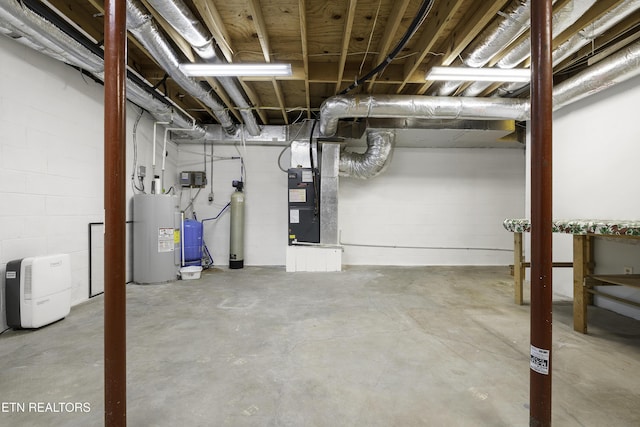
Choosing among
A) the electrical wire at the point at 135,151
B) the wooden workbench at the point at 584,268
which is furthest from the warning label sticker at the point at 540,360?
the electrical wire at the point at 135,151

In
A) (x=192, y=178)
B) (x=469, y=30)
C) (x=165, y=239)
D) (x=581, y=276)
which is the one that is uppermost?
(x=469, y=30)

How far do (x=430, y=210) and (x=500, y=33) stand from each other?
3491 millimetres

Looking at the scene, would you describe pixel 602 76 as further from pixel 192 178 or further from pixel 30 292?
pixel 192 178

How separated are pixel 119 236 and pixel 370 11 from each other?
8.24ft

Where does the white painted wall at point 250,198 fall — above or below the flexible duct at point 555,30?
below

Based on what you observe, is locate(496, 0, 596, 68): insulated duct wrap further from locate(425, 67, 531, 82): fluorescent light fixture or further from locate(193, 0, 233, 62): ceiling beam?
locate(193, 0, 233, 62): ceiling beam

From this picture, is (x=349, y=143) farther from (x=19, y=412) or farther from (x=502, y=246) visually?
(x=19, y=412)

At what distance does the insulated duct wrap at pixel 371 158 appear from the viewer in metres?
4.60

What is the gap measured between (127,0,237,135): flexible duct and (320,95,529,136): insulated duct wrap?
5.03 feet

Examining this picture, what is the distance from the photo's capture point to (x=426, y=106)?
355 cm

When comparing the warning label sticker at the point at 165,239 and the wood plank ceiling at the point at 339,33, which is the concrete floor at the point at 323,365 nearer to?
the warning label sticker at the point at 165,239

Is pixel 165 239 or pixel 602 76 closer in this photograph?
pixel 602 76

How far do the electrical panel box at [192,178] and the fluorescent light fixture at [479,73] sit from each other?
3.91 meters

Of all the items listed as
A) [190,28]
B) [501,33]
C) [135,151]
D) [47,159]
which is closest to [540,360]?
[501,33]
